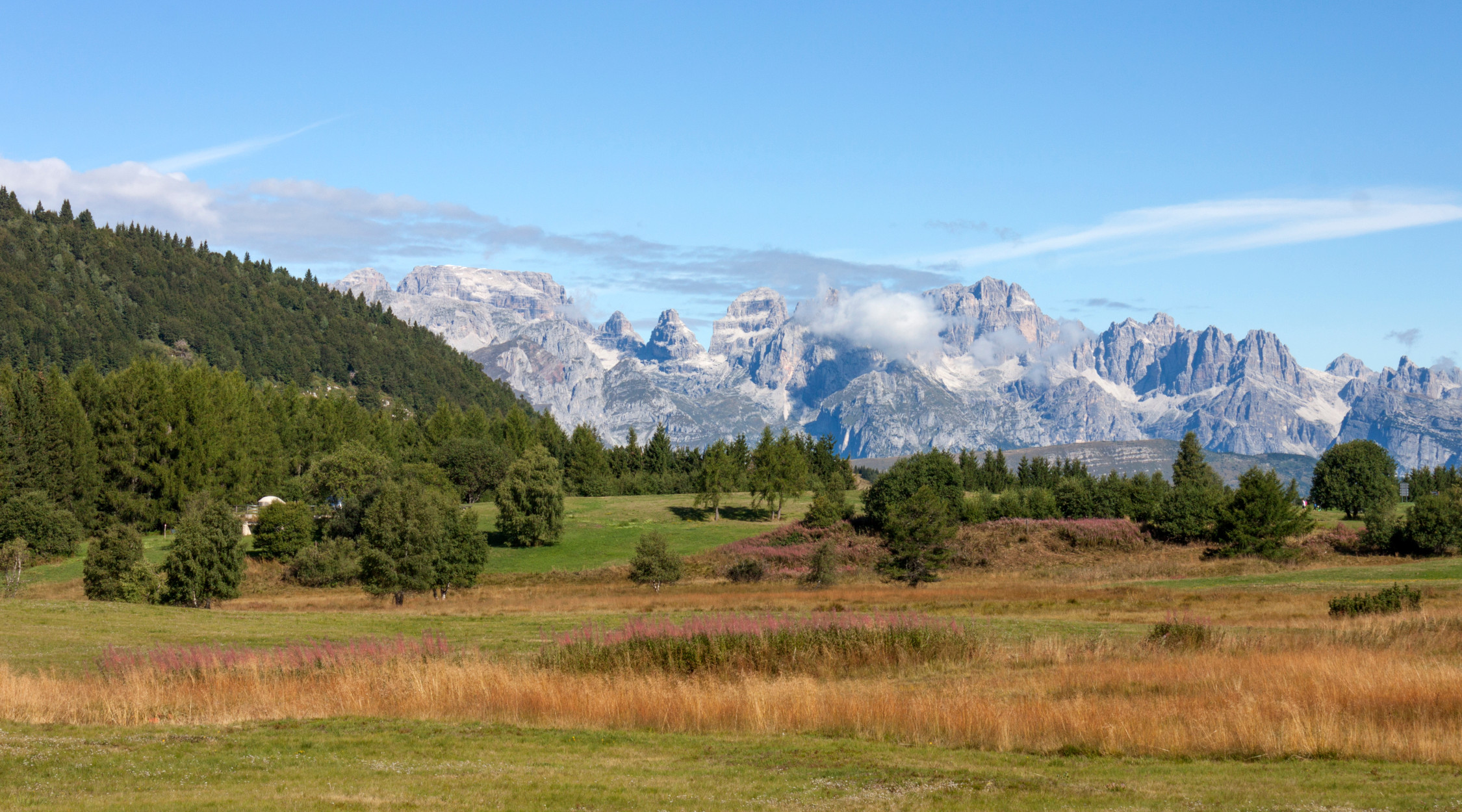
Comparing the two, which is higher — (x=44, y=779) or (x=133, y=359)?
(x=133, y=359)

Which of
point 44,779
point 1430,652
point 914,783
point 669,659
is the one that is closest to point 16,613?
point 669,659

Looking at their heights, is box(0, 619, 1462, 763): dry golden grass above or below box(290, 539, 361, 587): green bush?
above

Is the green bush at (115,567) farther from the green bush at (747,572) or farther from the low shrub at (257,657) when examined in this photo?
the green bush at (747,572)

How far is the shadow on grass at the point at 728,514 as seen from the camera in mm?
115500

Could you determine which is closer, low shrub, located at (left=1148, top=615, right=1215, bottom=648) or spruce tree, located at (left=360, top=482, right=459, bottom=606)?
low shrub, located at (left=1148, top=615, right=1215, bottom=648)

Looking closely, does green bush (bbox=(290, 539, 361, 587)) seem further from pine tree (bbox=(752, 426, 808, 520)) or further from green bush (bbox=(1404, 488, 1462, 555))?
green bush (bbox=(1404, 488, 1462, 555))

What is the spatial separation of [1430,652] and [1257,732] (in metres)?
13.8

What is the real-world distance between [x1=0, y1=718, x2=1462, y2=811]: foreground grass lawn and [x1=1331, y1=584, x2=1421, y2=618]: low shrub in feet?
85.8

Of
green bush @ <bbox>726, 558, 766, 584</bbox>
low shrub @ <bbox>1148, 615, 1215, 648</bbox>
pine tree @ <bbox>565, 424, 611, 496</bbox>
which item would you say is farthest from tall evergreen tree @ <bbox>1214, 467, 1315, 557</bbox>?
pine tree @ <bbox>565, 424, 611, 496</bbox>

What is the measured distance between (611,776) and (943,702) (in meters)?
8.12

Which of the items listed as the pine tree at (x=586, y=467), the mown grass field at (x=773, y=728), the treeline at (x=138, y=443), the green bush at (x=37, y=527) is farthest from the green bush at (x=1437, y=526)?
the green bush at (x=37, y=527)

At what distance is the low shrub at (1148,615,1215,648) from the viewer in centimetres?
2964

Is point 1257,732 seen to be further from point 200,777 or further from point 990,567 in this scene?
point 990,567

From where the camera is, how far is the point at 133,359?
119 meters
